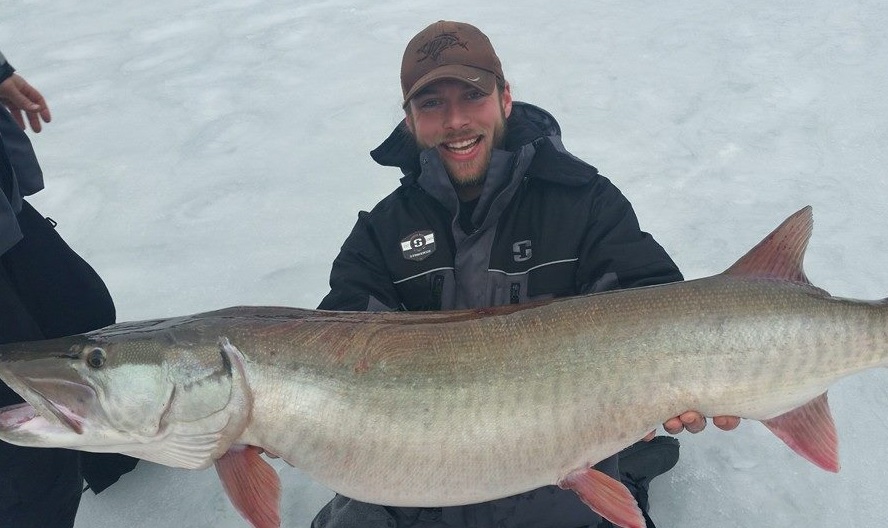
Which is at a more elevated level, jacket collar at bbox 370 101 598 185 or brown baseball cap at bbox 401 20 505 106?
brown baseball cap at bbox 401 20 505 106

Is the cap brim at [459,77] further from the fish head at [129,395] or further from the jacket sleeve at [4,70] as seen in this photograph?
the jacket sleeve at [4,70]

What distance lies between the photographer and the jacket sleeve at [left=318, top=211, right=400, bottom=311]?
235 centimetres

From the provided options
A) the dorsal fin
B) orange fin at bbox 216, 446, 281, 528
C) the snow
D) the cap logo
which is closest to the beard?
the cap logo

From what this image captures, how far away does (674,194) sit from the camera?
4047 mm

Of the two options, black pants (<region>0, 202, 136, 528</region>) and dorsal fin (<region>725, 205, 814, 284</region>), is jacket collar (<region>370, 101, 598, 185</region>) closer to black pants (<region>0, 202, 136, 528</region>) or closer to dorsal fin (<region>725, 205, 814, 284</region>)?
dorsal fin (<region>725, 205, 814, 284</region>)

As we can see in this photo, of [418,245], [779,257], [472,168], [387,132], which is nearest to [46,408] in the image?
[418,245]

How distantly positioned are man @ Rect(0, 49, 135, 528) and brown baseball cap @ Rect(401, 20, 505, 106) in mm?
1301

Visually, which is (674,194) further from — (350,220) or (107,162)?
(107,162)

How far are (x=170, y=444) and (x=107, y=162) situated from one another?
3427 millimetres

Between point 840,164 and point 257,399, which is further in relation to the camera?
point 840,164

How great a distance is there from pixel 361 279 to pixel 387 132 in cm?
264

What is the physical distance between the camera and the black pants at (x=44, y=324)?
7.09ft

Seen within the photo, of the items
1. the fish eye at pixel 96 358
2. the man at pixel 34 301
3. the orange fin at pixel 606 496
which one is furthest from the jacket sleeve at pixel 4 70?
the orange fin at pixel 606 496

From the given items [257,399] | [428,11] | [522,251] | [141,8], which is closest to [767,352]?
[522,251]
